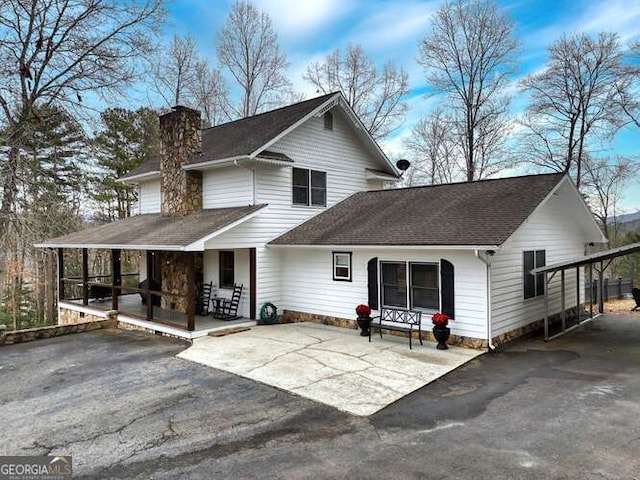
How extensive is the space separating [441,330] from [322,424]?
447 centimetres

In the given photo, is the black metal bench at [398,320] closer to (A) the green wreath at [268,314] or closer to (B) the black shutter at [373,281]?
(B) the black shutter at [373,281]

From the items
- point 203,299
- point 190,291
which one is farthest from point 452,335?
point 203,299

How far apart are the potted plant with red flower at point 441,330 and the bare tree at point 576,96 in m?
14.9

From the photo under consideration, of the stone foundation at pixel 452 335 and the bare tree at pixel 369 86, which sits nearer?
the stone foundation at pixel 452 335

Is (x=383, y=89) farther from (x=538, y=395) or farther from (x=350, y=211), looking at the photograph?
(x=538, y=395)

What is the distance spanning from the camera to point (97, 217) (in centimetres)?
2627

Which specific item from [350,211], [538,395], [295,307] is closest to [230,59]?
[350,211]

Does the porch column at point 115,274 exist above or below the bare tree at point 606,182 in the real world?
below

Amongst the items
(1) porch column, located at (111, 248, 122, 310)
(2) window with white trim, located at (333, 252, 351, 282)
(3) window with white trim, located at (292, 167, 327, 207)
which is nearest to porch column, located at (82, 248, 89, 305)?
(1) porch column, located at (111, 248, 122, 310)

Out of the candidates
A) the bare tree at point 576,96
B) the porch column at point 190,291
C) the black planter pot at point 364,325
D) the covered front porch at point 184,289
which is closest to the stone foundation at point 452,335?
the black planter pot at point 364,325

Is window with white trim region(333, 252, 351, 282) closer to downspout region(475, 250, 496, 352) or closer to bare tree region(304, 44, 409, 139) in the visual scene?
downspout region(475, 250, 496, 352)

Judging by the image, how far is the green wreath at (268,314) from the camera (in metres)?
12.1

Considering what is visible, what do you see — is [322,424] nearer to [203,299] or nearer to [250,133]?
[203,299]

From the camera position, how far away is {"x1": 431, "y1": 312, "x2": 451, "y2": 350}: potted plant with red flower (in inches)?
359
